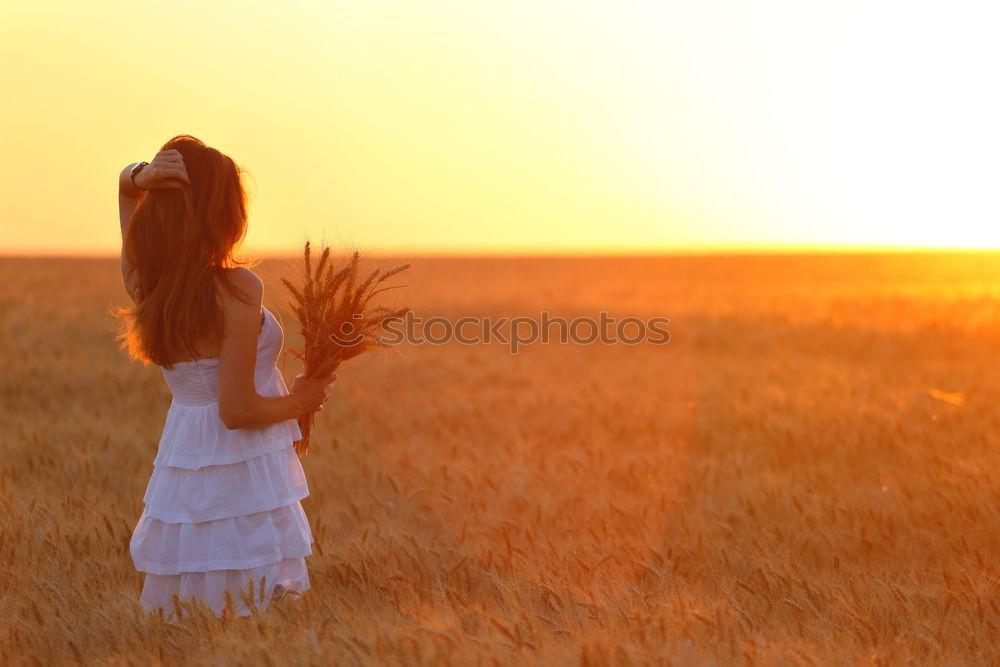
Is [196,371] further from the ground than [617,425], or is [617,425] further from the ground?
[196,371]

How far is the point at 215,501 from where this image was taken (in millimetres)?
2982

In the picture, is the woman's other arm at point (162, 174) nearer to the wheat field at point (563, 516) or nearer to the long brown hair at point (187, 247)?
the long brown hair at point (187, 247)

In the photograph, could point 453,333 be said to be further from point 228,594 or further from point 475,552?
point 228,594

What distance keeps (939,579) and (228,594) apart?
8.59ft

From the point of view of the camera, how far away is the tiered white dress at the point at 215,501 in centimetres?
296

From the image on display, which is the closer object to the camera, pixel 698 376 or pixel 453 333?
pixel 698 376

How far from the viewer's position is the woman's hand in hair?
107 inches

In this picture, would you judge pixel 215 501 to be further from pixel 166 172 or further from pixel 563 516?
pixel 563 516

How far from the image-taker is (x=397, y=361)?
33.1ft

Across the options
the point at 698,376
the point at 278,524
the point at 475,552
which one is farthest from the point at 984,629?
the point at 698,376

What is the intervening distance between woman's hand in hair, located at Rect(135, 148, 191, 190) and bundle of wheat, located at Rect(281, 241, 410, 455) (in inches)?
17.1

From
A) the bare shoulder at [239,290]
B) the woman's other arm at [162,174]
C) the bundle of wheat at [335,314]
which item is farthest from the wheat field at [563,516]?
the woman's other arm at [162,174]

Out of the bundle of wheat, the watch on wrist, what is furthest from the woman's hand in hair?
the bundle of wheat

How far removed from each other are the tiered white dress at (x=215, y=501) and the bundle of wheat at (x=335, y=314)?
113mm
